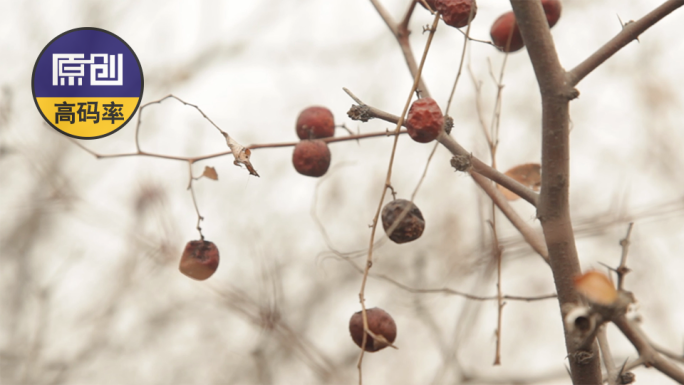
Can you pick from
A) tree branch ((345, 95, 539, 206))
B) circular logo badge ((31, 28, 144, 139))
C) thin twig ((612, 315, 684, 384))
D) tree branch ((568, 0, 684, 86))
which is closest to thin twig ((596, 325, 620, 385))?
thin twig ((612, 315, 684, 384))

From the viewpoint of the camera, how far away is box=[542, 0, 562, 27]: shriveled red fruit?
74 centimetres

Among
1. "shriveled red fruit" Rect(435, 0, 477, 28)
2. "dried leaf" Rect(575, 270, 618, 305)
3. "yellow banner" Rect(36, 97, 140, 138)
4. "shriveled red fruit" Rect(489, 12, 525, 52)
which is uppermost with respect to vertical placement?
"yellow banner" Rect(36, 97, 140, 138)

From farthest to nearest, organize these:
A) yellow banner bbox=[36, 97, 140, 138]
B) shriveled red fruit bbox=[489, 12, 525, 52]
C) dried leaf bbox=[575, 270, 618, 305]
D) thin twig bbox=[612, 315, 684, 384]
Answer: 1. yellow banner bbox=[36, 97, 140, 138]
2. shriveled red fruit bbox=[489, 12, 525, 52]
3. thin twig bbox=[612, 315, 684, 384]
4. dried leaf bbox=[575, 270, 618, 305]

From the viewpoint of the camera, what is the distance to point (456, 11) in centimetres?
64

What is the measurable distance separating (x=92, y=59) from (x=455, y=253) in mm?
1432

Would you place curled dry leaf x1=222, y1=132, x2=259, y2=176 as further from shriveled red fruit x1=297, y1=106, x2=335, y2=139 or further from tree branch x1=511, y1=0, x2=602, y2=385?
tree branch x1=511, y1=0, x2=602, y2=385

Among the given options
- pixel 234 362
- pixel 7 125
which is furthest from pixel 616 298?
pixel 234 362

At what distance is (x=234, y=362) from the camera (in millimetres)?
2301

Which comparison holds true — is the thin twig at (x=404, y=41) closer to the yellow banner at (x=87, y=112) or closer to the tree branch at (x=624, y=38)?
the tree branch at (x=624, y=38)

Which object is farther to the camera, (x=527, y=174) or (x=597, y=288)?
(x=527, y=174)

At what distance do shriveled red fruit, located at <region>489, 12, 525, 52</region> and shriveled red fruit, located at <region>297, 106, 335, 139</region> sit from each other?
0.85 ft

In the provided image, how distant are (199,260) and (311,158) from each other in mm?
218

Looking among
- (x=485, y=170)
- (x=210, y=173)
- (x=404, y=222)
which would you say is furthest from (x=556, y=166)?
(x=210, y=173)

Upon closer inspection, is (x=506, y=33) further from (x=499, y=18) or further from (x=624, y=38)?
(x=624, y=38)
